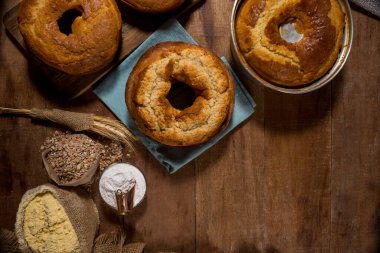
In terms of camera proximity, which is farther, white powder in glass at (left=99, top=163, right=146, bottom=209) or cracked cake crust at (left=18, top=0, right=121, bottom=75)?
white powder in glass at (left=99, top=163, right=146, bottom=209)

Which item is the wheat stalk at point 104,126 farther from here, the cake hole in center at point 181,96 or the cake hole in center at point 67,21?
the cake hole in center at point 67,21

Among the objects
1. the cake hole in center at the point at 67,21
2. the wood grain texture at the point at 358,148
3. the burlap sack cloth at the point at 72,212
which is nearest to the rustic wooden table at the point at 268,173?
the wood grain texture at the point at 358,148

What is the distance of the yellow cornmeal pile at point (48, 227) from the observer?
1602 mm

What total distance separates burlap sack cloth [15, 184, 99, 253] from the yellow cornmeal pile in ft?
0.06

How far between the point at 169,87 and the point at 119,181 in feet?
1.33

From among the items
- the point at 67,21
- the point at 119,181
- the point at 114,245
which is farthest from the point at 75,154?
the point at 67,21

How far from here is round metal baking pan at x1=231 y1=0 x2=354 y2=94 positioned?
63.1 inches

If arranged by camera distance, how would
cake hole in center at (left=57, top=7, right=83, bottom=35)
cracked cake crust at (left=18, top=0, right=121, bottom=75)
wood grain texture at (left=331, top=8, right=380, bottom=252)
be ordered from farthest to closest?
1. wood grain texture at (left=331, top=8, right=380, bottom=252)
2. cake hole in center at (left=57, top=7, right=83, bottom=35)
3. cracked cake crust at (left=18, top=0, right=121, bottom=75)

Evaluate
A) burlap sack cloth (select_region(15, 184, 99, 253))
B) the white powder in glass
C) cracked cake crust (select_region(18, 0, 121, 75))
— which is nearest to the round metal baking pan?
cracked cake crust (select_region(18, 0, 121, 75))

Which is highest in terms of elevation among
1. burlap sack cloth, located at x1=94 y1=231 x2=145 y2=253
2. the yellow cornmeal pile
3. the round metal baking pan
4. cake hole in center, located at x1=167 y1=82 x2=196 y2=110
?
the round metal baking pan

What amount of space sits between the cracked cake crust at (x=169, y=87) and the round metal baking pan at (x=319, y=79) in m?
0.08

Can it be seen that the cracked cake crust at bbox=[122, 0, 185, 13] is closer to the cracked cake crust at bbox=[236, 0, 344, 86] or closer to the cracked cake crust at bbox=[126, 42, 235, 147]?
the cracked cake crust at bbox=[126, 42, 235, 147]

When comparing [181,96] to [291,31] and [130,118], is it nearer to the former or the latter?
[130,118]

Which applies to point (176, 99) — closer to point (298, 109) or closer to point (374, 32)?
point (298, 109)
